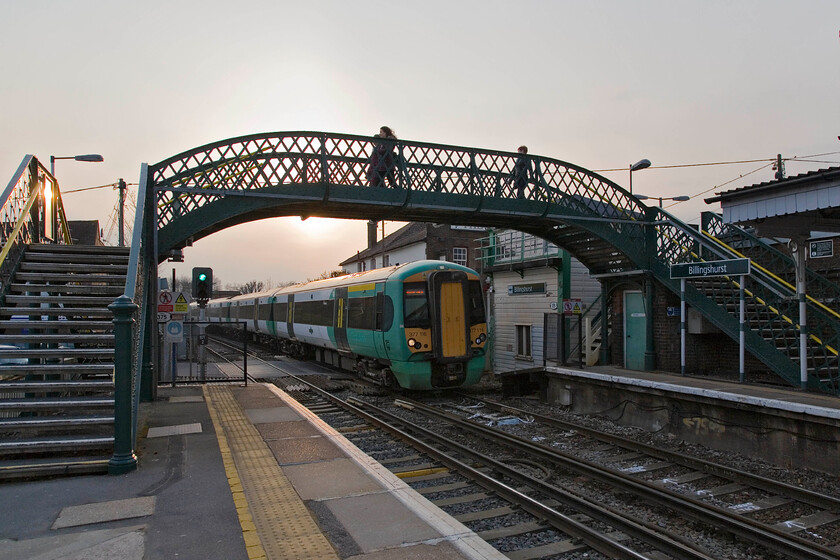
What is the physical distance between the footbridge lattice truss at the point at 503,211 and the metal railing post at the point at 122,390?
4346 mm

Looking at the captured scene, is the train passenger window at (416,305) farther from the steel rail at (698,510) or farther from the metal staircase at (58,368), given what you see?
the metal staircase at (58,368)

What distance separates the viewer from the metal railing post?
5898 millimetres

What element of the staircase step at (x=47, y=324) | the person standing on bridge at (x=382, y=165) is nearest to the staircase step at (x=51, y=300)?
the staircase step at (x=47, y=324)

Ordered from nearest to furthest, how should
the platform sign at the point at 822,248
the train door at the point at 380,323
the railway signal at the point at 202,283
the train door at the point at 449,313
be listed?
the platform sign at the point at 822,248, the train door at the point at 449,313, the train door at the point at 380,323, the railway signal at the point at 202,283

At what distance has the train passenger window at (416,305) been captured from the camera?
Result: 1296cm

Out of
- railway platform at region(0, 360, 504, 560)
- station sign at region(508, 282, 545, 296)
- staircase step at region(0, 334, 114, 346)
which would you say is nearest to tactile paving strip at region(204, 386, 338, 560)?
railway platform at region(0, 360, 504, 560)

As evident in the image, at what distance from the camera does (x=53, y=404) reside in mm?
6281

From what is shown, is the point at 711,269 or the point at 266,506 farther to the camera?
the point at 711,269

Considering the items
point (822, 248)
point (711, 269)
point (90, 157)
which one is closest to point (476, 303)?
point (711, 269)

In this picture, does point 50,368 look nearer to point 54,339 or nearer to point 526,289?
point 54,339

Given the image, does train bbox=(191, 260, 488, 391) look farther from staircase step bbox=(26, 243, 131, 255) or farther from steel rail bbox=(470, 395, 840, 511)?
staircase step bbox=(26, 243, 131, 255)

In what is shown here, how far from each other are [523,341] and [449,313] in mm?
6678

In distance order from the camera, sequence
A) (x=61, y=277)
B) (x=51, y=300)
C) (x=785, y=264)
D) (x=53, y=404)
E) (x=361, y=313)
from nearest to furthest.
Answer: (x=53, y=404) → (x=51, y=300) → (x=61, y=277) → (x=785, y=264) → (x=361, y=313)

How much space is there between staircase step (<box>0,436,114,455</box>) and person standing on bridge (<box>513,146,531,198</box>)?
941 cm
